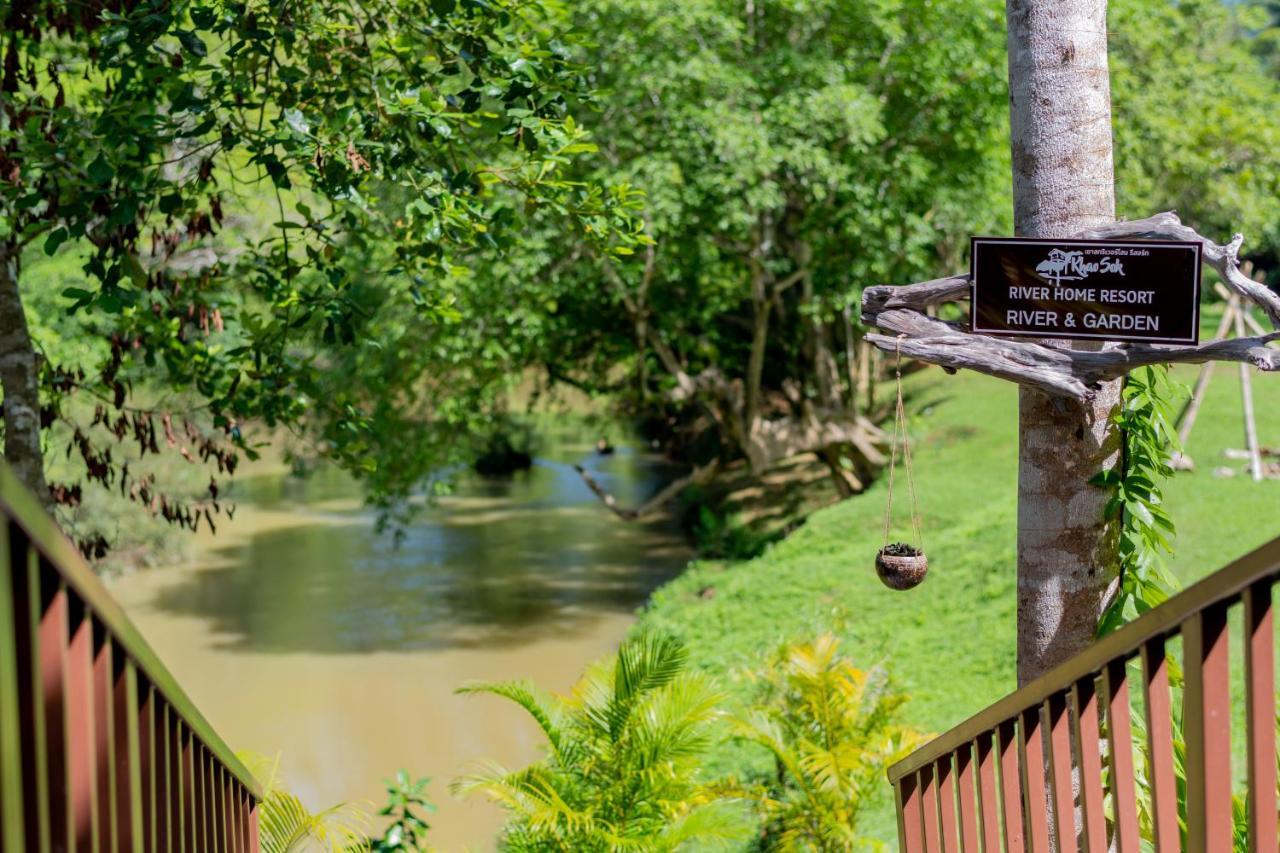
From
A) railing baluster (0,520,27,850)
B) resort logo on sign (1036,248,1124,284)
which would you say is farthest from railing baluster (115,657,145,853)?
resort logo on sign (1036,248,1124,284)

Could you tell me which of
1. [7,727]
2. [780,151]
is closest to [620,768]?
[7,727]

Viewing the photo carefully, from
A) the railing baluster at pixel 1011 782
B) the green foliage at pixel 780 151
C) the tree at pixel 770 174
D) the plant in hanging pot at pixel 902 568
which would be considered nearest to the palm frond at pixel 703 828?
the plant in hanging pot at pixel 902 568

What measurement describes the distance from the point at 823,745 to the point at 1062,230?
14.2ft

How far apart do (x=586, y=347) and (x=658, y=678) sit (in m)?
10.4

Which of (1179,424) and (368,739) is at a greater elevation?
(1179,424)

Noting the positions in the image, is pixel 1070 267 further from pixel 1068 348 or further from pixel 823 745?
pixel 823 745

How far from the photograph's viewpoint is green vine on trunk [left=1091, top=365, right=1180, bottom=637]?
3762 millimetres

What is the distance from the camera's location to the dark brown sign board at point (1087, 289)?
11.1ft

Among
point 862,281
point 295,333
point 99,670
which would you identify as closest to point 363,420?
point 295,333

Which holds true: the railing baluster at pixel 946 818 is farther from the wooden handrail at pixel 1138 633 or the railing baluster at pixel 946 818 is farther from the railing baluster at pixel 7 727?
the railing baluster at pixel 7 727

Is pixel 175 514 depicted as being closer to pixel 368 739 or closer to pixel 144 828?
pixel 144 828

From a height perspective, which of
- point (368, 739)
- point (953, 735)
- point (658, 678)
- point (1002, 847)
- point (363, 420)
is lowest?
point (368, 739)

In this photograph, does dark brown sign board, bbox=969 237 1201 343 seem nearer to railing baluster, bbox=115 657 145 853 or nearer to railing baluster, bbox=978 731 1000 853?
railing baluster, bbox=978 731 1000 853

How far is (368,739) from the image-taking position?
12641mm
